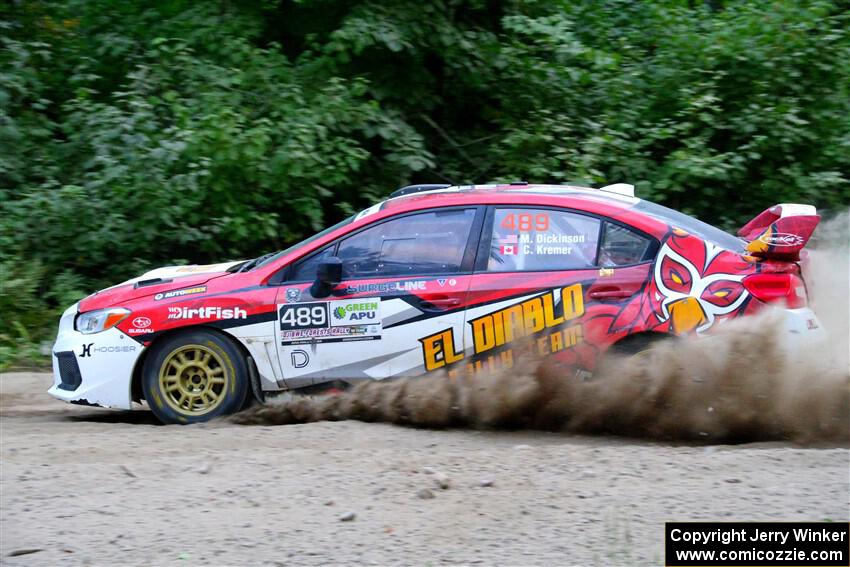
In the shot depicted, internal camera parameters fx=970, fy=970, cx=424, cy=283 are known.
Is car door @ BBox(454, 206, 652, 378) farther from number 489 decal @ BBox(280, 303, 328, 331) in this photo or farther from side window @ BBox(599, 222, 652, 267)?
number 489 decal @ BBox(280, 303, 328, 331)

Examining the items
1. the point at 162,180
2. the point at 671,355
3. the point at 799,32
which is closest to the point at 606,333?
the point at 671,355

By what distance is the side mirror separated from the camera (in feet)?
21.1

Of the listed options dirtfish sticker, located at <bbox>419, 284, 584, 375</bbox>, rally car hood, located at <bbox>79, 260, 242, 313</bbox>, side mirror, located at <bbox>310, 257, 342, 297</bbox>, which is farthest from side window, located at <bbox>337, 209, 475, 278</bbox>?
rally car hood, located at <bbox>79, 260, 242, 313</bbox>

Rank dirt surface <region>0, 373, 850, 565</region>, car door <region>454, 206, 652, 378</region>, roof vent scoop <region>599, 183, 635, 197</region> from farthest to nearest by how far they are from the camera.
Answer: roof vent scoop <region>599, 183, 635, 197</region> < car door <region>454, 206, 652, 378</region> < dirt surface <region>0, 373, 850, 565</region>

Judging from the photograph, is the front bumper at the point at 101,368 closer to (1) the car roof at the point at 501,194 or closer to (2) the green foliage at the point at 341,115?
(1) the car roof at the point at 501,194

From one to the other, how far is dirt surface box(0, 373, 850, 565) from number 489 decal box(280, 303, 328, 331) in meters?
0.70

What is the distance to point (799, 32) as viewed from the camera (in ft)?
34.9

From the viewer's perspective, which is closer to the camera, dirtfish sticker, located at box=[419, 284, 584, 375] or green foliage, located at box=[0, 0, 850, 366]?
dirtfish sticker, located at box=[419, 284, 584, 375]

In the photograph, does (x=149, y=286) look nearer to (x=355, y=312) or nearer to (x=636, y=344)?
(x=355, y=312)

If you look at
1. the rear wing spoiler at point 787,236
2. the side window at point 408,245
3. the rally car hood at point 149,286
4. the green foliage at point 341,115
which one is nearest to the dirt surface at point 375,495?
the rally car hood at point 149,286

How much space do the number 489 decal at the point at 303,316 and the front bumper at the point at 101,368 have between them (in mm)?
999

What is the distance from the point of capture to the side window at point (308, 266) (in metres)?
6.63

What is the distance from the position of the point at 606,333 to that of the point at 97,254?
5843 millimetres

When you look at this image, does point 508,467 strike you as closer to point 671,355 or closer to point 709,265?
point 671,355
